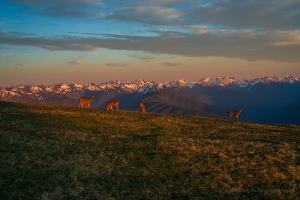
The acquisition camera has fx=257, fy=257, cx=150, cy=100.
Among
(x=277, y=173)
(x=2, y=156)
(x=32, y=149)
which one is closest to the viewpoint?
(x=277, y=173)

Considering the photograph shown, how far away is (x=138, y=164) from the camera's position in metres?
18.4

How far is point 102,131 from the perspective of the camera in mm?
29031

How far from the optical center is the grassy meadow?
46.6ft

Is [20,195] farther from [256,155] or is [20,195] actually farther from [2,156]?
[256,155]

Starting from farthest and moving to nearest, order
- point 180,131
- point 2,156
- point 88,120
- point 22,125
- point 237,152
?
point 88,120 < point 180,131 < point 22,125 < point 237,152 < point 2,156

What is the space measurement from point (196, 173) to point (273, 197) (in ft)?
15.7

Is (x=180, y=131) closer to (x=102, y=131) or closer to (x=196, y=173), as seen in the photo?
(x=102, y=131)

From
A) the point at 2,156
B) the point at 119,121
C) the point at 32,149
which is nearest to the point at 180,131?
the point at 119,121

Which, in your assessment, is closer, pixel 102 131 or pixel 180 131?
pixel 102 131

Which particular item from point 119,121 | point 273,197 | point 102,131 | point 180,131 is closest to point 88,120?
point 119,121

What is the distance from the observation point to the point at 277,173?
17.0m

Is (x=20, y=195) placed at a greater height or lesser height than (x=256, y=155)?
lesser

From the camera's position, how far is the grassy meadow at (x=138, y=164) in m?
14.2

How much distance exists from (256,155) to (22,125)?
24516mm
